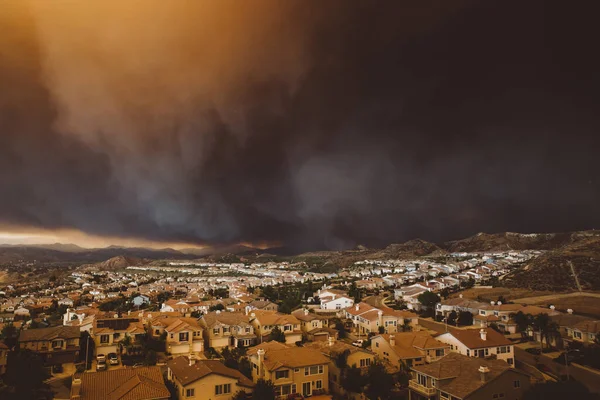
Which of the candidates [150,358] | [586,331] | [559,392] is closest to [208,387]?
[150,358]

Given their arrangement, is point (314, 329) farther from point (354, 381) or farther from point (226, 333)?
point (354, 381)

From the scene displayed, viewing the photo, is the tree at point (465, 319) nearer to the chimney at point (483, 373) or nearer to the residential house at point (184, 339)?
the chimney at point (483, 373)

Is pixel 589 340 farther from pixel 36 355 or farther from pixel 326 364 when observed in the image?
pixel 36 355

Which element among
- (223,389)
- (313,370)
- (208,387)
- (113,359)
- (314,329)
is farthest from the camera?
(314,329)

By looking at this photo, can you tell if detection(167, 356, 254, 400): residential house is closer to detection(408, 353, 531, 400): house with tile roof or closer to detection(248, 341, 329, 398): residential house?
detection(248, 341, 329, 398): residential house

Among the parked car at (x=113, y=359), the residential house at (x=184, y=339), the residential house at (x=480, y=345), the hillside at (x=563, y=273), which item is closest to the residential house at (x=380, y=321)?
the residential house at (x=480, y=345)
